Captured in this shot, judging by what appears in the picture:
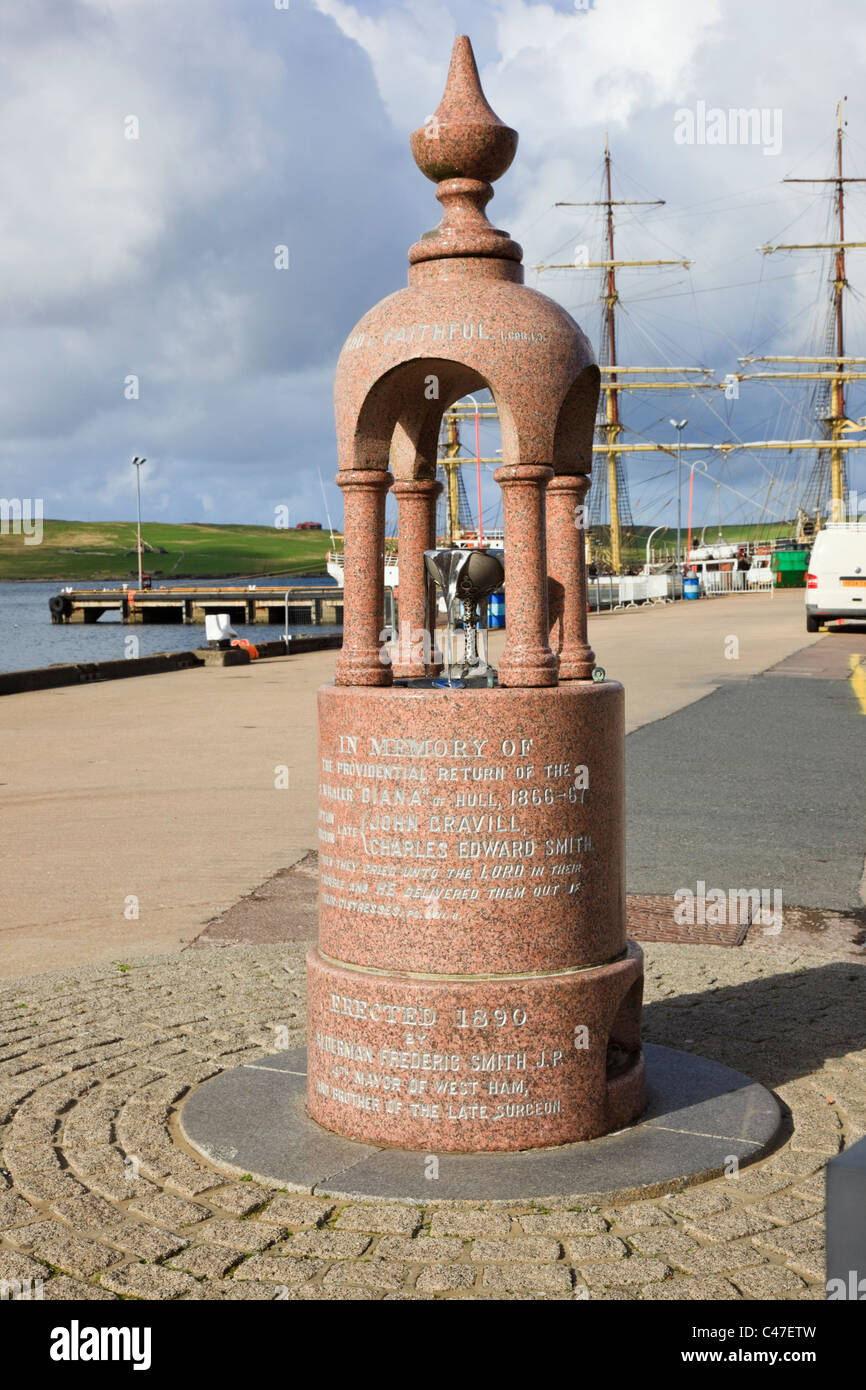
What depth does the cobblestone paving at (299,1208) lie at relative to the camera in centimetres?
380

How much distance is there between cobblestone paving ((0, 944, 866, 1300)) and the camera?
3.80 metres

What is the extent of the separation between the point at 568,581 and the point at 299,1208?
2588mm

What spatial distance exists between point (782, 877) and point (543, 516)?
4.69 m

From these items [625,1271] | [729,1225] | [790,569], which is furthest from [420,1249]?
[790,569]

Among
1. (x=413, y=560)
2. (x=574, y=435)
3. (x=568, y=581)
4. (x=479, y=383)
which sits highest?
(x=479, y=383)

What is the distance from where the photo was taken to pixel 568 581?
5.59m

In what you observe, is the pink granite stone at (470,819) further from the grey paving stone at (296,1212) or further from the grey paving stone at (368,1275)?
the grey paving stone at (368,1275)

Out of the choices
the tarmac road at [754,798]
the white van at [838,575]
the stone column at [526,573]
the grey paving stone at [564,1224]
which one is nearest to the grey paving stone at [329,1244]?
the grey paving stone at [564,1224]

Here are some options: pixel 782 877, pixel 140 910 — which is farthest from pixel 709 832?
pixel 140 910

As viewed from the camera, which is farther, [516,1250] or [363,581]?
[363,581]

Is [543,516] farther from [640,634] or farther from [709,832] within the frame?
[640,634]

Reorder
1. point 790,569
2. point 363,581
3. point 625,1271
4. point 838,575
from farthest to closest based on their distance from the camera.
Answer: point 790,569 → point 838,575 → point 363,581 → point 625,1271

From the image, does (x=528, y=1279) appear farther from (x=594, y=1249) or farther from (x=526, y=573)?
(x=526, y=573)

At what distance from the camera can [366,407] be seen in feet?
16.6
